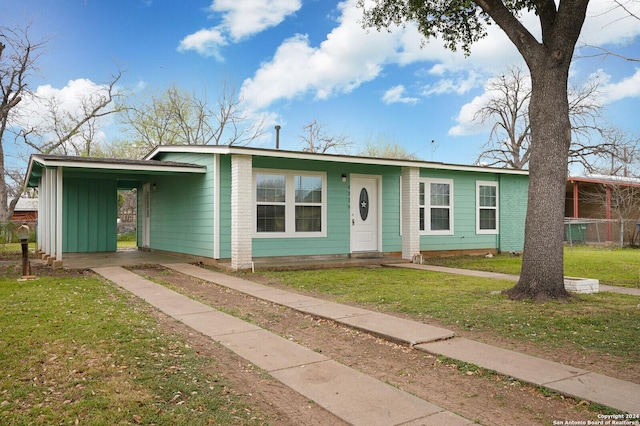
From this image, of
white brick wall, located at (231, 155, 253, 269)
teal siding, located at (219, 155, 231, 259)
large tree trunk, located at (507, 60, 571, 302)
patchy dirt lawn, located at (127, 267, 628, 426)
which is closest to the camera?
patchy dirt lawn, located at (127, 267, 628, 426)

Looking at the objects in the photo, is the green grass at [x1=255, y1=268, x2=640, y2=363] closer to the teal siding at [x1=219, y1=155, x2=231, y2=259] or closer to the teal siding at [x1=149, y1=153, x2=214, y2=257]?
the teal siding at [x1=219, y1=155, x2=231, y2=259]

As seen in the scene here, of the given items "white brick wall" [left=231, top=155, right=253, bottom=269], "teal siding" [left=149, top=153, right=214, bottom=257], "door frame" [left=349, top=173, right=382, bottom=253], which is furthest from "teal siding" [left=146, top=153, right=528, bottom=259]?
"white brick wall" [left=231, top=155, right=253, bottom=269]

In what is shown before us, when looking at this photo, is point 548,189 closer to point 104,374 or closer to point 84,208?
point 104,374

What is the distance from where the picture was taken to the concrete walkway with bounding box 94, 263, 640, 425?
2.97 metres

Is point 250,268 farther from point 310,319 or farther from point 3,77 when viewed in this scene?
point 3,77

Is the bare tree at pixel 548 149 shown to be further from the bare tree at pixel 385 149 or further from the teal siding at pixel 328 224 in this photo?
the bare tree at pixel 385 149

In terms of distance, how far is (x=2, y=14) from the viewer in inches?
684

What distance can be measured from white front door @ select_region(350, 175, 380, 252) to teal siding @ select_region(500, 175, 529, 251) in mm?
4967

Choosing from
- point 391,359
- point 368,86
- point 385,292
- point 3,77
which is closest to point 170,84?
point 3,77

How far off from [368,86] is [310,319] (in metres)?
27.5

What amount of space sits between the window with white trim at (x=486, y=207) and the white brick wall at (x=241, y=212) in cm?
805

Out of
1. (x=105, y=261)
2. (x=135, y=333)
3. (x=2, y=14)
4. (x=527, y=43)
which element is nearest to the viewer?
(x=135, y=333)

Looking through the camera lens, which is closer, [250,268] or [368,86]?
[250,268]

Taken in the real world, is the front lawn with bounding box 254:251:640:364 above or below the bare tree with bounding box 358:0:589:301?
A: below
